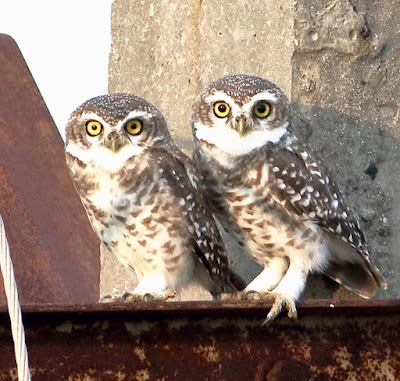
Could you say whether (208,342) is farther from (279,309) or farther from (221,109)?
(221,109)

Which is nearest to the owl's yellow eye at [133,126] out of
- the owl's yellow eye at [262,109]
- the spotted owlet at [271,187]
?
the spotted owlet at [271,187]

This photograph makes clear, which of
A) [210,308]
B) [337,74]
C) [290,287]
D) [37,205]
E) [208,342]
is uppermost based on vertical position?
[337,74]

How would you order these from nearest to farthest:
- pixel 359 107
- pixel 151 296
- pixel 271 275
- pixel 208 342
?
pixel 208 342 → pixel 151 296 → pixel 271 275 → pixel 359 107

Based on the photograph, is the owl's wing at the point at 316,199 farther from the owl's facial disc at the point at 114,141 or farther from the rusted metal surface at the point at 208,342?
the rusted metal surface at the point at 208,342

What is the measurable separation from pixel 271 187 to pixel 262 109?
1.00 ft

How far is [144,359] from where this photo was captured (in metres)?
3.61

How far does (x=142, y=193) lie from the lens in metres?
4.96

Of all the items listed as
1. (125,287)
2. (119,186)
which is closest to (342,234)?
(119,186)

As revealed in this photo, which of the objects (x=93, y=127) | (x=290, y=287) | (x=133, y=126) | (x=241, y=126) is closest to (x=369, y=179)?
(x=241, y=126)

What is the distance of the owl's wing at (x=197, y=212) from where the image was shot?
500 centimetres

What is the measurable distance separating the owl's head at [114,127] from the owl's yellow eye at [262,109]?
37 centimetres

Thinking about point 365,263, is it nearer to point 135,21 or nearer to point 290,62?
point 290,62

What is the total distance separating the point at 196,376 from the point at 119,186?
1.46 metres

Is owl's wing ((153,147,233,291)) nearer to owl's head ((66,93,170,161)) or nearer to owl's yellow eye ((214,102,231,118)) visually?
owl's head ((66,93,170,161))
